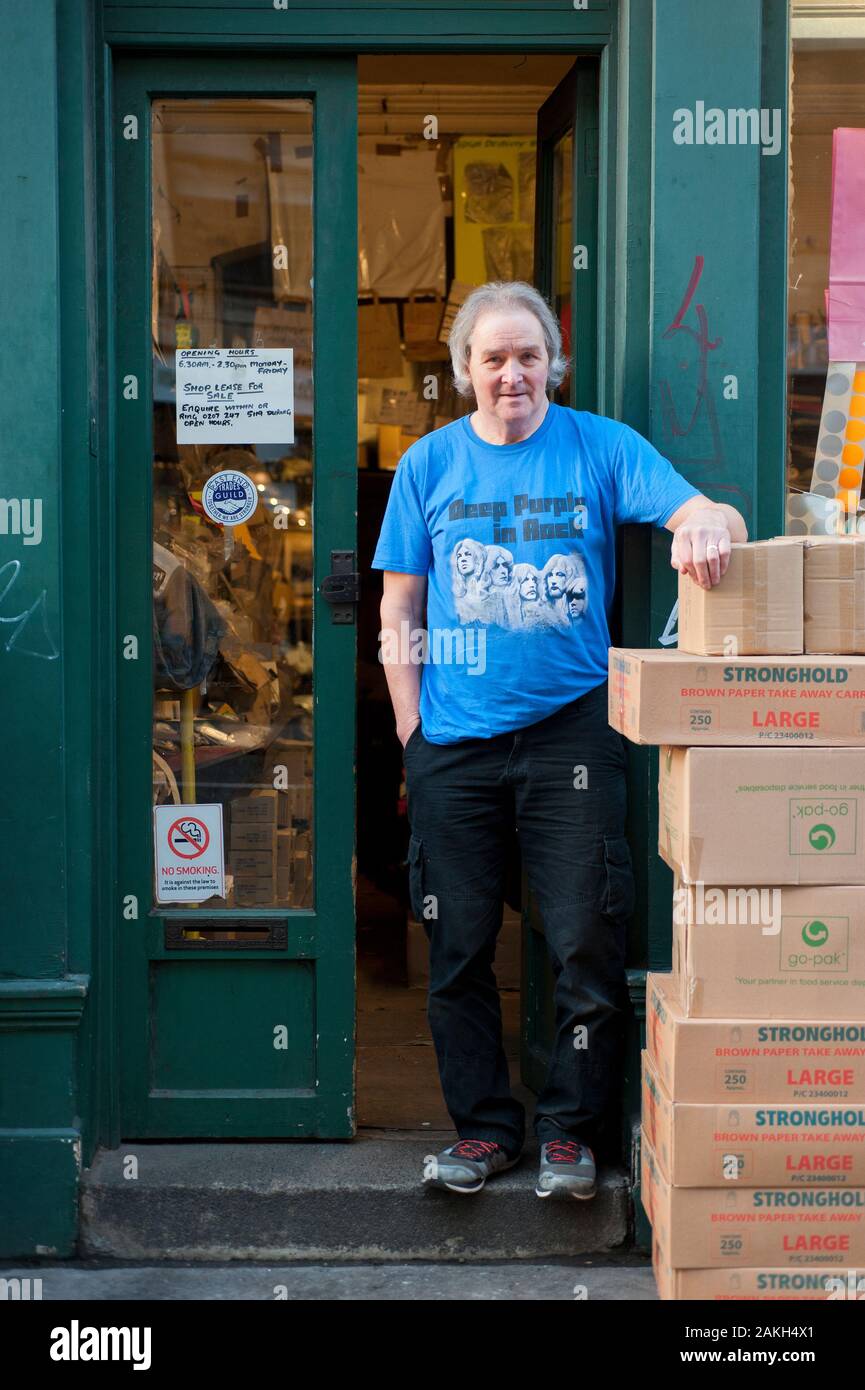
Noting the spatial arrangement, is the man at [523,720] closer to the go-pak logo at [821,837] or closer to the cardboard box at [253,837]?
the cardboard box at [253,837]

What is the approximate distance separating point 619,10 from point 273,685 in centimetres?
195

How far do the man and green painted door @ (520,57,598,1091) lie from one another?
304 mm

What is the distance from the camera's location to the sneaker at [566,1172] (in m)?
3.56

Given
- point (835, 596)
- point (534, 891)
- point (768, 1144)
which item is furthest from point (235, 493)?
point (768, 1144)

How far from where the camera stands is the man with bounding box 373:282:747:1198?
3.52 meters

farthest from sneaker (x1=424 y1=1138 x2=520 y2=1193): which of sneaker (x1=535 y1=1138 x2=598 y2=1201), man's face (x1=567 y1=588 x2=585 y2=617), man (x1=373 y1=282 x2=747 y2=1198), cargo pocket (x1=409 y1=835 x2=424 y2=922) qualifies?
man's face (x1=567 y1=588 x2=585 y2=617)


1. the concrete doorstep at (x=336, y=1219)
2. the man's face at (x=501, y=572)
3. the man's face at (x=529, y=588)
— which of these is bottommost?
the concrete doorstep at (x=336, y=1219)

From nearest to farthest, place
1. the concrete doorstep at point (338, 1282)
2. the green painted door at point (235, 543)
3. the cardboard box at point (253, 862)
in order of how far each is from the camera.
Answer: the concrete doorstep at point (338, 1282) → the green painted door at point (235, 543) → the cardboard box at point (253, 862)

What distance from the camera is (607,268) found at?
380 cm

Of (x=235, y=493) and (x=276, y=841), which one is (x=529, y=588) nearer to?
(x=235, y=493)

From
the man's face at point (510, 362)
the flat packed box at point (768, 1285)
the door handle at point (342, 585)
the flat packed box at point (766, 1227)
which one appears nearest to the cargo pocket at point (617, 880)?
the flat packed box at point (766, 1227)

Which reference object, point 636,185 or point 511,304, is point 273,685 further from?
point 636,185

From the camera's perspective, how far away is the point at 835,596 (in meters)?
2.99

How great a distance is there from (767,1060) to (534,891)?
0.83 m
